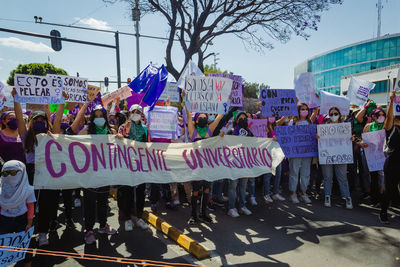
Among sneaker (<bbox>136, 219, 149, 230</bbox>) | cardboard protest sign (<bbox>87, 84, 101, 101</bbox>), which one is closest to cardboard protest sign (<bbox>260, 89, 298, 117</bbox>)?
sneaker (<bbox>136, 219, 149, 230</bbox>)

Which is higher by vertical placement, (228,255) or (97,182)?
(97,182)

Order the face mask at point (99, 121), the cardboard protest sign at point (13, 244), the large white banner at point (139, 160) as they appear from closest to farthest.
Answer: the cardboard protest sign at point (13, 244)
the large white banner at point (139, 160)
the face mask at point (99, 121)

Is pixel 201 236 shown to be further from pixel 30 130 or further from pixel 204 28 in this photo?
pixel 204 28

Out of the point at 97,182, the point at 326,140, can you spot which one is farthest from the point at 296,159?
the point at 97,182

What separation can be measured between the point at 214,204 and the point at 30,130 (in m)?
3.79

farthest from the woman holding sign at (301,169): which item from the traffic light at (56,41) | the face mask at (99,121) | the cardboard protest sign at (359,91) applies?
the traffic light at (56,41)

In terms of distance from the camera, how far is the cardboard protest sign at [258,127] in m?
6.12

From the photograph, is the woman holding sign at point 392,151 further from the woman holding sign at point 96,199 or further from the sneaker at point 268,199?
the woman holding sign at point 96,199

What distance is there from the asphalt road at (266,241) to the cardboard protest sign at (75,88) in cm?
231

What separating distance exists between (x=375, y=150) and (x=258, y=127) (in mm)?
2445

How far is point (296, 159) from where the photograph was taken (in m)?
5.90

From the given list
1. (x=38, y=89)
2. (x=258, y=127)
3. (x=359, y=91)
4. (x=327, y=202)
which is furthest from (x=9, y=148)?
(x=359, y=91)

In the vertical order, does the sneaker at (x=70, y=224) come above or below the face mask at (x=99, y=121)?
below

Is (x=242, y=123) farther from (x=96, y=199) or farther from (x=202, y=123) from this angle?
(x=96, y=199)
